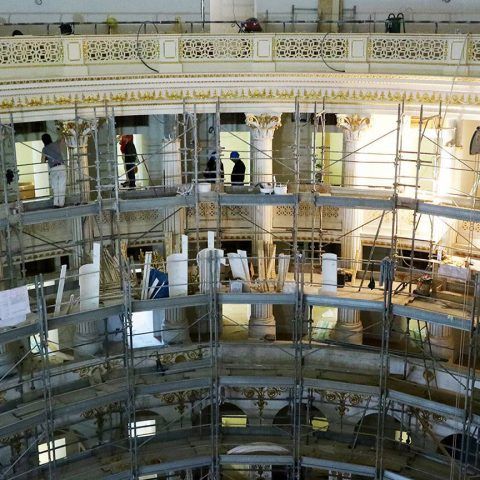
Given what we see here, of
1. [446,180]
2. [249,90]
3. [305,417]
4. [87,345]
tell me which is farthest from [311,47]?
[305,417]

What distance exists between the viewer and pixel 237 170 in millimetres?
30062

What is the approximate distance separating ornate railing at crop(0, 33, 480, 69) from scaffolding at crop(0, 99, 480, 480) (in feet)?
5.23

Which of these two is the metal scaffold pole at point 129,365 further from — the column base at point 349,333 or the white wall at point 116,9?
the white wall at point 116,9

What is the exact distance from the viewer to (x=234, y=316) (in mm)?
31172

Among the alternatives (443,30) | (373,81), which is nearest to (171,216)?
(373,81)

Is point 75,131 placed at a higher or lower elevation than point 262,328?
higher

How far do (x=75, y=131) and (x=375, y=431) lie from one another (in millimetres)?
12991

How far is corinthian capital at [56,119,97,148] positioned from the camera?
89.2 feet

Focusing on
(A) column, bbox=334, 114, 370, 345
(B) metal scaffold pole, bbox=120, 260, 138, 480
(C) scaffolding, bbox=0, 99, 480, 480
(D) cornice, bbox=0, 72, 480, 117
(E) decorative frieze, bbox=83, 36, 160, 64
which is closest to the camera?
(B) metal scaffold pole, bbox=120, 260, 138, 480

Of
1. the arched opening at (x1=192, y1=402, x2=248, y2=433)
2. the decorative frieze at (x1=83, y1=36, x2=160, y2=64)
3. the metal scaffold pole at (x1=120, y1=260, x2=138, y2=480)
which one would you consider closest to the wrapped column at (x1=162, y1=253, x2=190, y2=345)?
the metal scaffold pole at (x1=120, y1=260, x2=138, y2=480)

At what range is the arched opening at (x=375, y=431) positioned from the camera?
89.0 feet

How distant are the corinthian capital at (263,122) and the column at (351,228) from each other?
205 cm

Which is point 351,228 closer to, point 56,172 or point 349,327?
point 349,327

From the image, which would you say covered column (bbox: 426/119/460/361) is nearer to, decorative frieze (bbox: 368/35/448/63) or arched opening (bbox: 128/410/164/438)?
decorative frieze (bbox: 368/35/448/63)
